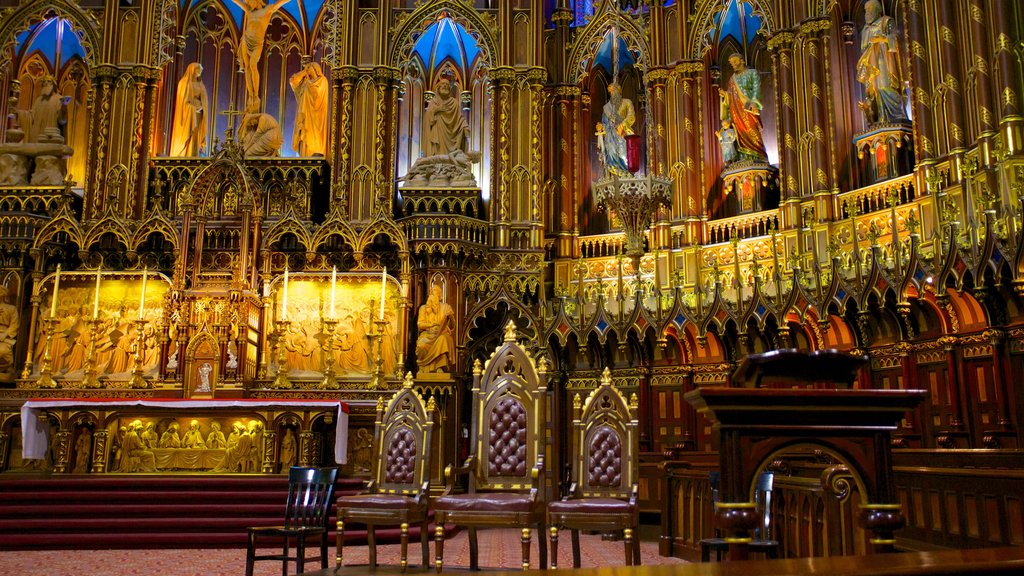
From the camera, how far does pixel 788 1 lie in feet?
45.5

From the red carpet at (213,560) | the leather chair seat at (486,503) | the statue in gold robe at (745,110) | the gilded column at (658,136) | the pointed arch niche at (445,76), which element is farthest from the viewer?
the pointed arch niche at (445,76)

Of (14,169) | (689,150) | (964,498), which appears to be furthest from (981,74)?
(14,169)

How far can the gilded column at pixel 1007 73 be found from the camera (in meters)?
10.0

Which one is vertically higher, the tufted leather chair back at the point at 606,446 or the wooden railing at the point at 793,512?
the tufted leather chair back at the point at 606,446

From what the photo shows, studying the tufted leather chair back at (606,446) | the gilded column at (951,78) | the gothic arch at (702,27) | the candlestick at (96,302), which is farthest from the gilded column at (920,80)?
the candlestick at (96,302)

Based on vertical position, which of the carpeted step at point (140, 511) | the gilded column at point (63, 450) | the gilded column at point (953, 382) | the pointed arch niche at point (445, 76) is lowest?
the carpeted step at point (140, 511)

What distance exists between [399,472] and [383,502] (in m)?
0.69

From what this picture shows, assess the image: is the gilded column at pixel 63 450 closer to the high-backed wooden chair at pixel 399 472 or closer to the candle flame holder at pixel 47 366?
the candle flame holder at pixel 47 366

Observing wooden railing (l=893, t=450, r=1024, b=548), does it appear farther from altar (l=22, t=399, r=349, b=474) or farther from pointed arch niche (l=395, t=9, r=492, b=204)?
pointed arch niche (l=395, t=9, r=492, b=204)

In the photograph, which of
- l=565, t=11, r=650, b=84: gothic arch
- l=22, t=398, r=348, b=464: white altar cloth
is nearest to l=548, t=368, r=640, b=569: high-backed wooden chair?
l=22, t=398, r=348, b=464: white altar cloth

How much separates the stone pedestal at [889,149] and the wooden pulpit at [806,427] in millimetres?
8724

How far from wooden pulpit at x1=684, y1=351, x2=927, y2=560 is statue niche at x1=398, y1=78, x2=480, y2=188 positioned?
34.5 feet

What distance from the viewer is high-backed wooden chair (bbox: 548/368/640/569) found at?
6504mm

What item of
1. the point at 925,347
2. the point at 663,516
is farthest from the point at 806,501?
the point at 925,347
